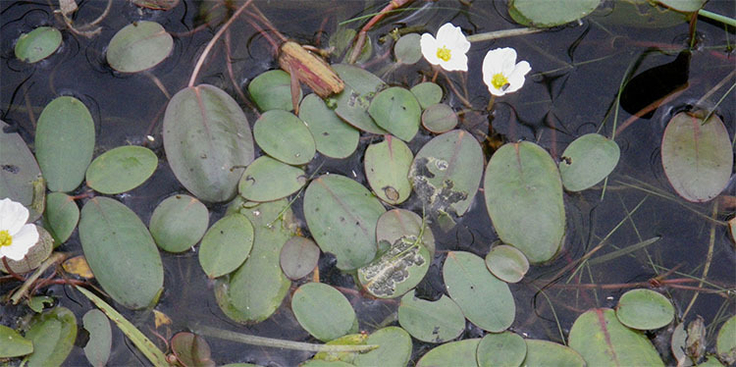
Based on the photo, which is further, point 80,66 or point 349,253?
point 80,66

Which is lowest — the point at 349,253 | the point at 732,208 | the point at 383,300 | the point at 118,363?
the point at 118,363

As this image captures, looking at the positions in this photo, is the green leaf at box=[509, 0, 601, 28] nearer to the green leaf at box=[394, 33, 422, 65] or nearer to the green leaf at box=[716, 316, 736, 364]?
the green leaf at box=[394, 33, 422, 65]

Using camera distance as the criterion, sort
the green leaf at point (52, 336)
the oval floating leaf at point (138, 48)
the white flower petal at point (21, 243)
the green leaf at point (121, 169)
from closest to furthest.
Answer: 1. the white flower petal at point (21, 243)
2. the green leaf at point (52, 336)
3. the green leaf at point (121, 169)
4. the oval floating leaf at point (138, 48)

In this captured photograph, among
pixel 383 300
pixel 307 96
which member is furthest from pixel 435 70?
pixel 383 300

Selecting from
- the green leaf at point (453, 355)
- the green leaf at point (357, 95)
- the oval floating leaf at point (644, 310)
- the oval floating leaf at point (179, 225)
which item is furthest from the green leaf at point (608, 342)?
the oval floating leaf at point (179, 225)

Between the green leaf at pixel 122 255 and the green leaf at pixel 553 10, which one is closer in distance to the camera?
the green leaf at pixel 122 255

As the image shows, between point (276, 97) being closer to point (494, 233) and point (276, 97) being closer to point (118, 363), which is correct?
point (494, 233)

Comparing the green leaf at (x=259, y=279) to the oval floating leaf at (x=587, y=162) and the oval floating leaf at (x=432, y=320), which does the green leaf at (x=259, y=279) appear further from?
the oval floating leaf at (x=587, y=162)
